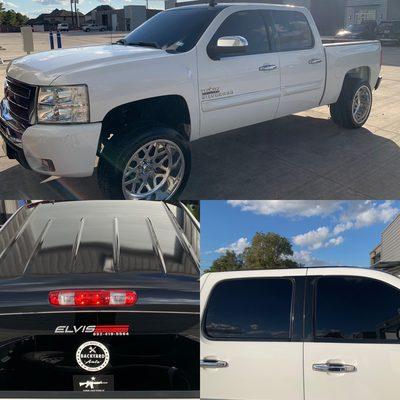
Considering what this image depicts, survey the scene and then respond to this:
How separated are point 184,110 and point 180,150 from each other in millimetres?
466

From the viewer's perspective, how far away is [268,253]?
2182mm

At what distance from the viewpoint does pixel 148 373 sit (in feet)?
5.73

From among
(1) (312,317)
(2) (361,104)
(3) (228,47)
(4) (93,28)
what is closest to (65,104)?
(3) (228,47)

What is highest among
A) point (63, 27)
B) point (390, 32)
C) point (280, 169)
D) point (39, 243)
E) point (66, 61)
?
point (63, 27)

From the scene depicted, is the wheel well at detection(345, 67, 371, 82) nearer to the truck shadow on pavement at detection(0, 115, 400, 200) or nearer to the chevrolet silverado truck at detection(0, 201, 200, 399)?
the truck shadow on pavement at detection(0, 115, 400, 200)

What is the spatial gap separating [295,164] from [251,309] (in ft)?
11.2

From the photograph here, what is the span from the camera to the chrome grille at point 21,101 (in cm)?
383

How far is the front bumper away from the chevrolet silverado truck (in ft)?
6.49

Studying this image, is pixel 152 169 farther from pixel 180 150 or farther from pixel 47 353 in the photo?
pixel 47 353

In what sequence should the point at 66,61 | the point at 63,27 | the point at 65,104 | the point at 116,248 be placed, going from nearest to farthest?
the point at 116,248, the point at 65,104, the point at 66,61, the point at 63,27

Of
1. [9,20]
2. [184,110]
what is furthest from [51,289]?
[9,20]

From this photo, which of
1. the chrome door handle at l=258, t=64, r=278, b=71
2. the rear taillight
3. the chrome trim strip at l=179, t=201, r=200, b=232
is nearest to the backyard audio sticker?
the rear taillight

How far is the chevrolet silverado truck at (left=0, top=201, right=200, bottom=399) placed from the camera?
1.68 m

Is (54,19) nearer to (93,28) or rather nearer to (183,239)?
(93,28)
